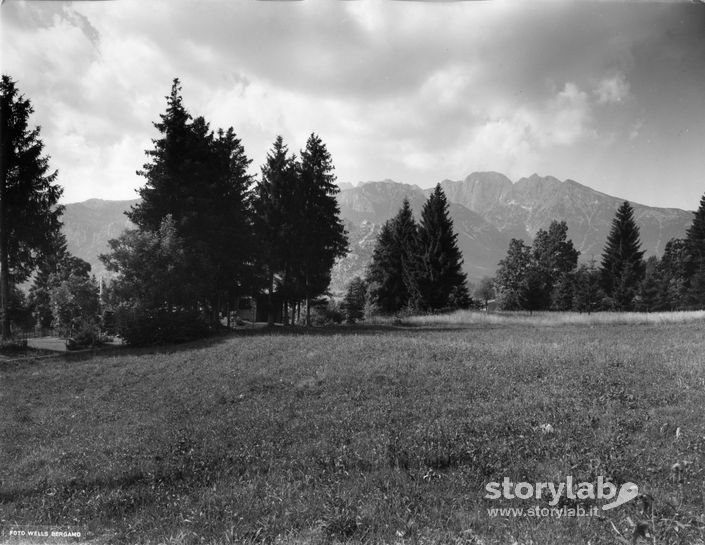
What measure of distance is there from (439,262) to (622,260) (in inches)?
1400

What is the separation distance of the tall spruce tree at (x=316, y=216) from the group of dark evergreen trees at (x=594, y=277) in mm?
33323

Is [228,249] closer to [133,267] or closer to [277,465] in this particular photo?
[133,267]

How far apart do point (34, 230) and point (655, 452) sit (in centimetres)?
3346

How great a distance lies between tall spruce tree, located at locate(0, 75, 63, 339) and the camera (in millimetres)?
19594

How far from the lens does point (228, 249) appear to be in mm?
31422

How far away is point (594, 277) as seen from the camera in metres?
62.9

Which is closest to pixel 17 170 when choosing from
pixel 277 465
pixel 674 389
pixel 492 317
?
pixel 277 465

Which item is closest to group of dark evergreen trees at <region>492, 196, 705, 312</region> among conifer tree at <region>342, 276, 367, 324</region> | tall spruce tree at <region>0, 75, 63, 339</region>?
conifer tree at <region>342, 276, 367, 324</region>

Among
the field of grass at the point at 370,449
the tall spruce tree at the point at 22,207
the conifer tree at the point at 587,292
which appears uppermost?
the tall spruce tree at the point at 22,207

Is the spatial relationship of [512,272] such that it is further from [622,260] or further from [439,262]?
[439,262]

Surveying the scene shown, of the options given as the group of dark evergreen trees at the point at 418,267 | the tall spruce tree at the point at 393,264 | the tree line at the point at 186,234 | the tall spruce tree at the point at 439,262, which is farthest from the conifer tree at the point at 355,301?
the tree line at the point at 186,234

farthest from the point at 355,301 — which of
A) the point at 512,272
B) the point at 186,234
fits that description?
the point at 186,234

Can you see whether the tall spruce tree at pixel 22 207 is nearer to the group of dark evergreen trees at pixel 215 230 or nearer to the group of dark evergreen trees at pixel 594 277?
the group of dark evergreen trees at pixel 215 230

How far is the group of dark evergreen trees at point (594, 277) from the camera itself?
52094 mm
